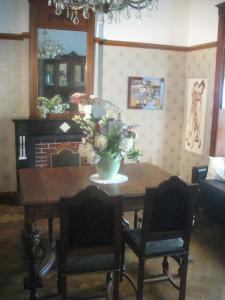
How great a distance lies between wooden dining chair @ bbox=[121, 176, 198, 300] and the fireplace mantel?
2.54m

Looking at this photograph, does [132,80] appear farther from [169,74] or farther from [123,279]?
[123,279]

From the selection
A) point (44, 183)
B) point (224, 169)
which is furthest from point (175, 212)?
point (224, 169)

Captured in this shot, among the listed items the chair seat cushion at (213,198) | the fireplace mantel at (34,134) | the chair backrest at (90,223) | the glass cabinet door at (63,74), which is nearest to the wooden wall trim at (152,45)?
the glass cabinet door at (63,74)

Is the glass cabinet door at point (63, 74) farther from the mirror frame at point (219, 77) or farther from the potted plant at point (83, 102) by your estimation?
the mirror frame at point (219, 77)

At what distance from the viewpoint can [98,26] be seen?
15.9 ft

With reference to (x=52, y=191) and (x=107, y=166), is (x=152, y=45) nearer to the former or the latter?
(x=107, y=166)

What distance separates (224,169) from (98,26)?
2649 millimetres

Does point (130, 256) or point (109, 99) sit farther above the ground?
point (109, 99)

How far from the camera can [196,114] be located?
516 cm

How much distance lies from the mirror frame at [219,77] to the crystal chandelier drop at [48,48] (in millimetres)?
2122

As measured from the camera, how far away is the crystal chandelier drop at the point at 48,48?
4.55m

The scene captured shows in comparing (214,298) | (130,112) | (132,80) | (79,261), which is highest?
(132,80)

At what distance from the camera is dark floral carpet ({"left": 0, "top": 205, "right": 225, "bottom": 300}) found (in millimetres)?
2650

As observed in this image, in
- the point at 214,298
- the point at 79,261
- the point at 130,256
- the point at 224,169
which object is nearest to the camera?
the point at 79,261
